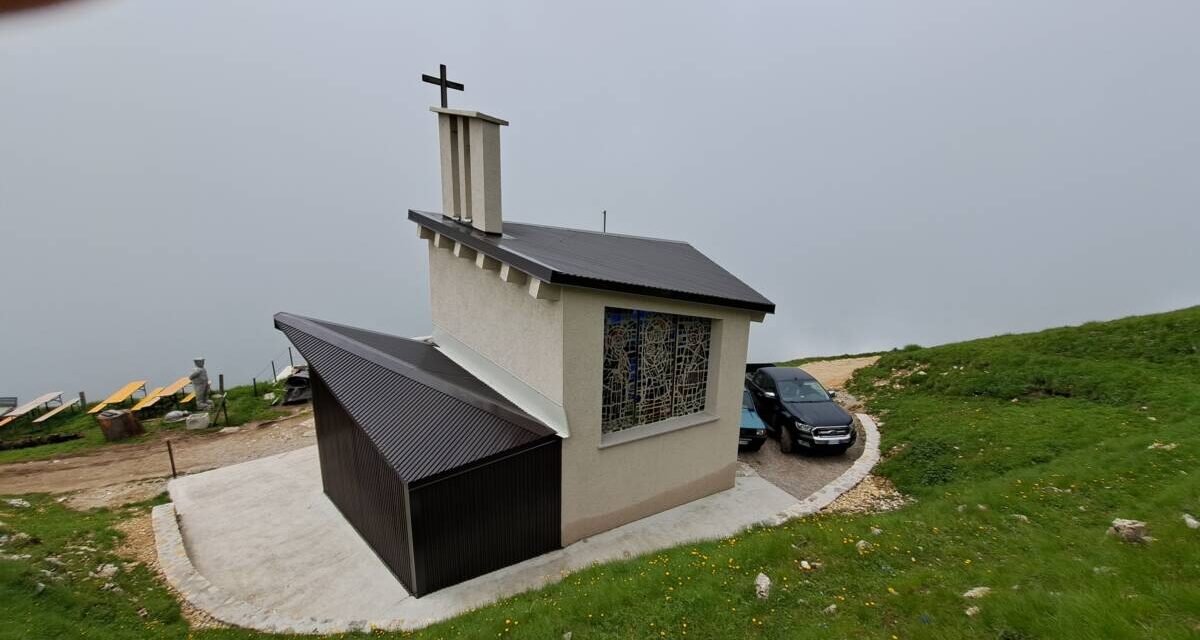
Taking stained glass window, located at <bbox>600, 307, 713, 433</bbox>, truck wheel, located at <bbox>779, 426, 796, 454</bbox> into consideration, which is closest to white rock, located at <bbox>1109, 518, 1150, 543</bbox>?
stained glass window, located at <bbox>600, 307, 713, 433</bbox>

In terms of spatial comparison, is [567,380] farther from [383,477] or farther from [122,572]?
[122,572]

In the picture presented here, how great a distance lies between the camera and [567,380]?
298 inches

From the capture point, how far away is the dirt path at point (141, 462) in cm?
1125

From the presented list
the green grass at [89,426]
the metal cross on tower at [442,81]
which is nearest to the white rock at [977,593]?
the metal cross on tower at [442,81]

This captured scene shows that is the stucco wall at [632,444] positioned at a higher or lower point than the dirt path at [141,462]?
higher

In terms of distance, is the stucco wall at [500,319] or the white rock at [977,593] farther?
the stucco wall at [500,319]

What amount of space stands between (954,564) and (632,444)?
457 centimetres

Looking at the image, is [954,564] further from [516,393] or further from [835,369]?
[835,369]

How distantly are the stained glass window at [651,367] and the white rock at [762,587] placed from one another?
3.29 m

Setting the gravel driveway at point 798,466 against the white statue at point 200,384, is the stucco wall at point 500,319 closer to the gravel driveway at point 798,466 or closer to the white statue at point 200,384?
the gravel driveway at point 798,466

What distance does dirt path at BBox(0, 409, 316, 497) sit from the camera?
11250 millimetres

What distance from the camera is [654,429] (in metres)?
9.05

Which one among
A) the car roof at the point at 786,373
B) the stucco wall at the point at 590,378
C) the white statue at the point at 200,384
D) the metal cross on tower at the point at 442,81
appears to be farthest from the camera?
the white statue at the point at 200,384

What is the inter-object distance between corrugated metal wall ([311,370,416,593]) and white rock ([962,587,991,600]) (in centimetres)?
644
